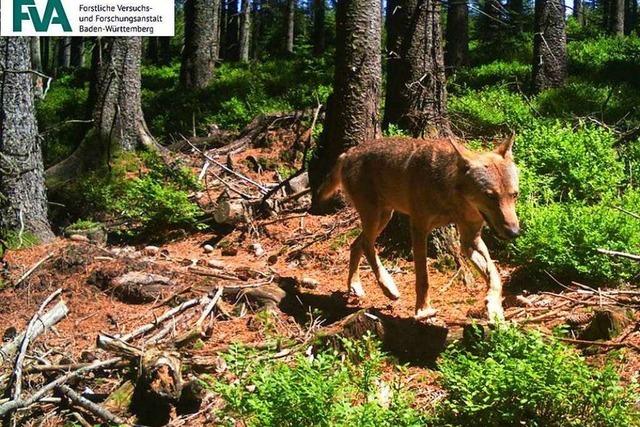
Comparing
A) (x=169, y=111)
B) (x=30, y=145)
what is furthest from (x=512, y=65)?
(x=30, y=145)

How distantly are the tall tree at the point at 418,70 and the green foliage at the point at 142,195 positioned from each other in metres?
3.03

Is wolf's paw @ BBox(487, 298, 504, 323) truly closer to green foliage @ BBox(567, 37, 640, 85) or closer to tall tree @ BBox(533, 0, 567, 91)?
tall tree @ BBox(533, 0, 567, 91)

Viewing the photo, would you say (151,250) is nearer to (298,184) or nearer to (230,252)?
(230,252)

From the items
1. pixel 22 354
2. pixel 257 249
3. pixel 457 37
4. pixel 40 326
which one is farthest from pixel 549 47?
pixel 22 354

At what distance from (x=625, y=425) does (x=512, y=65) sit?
53.0ft

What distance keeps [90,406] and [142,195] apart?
4.86 m

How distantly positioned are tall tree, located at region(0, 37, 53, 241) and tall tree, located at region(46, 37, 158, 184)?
11.3 feet

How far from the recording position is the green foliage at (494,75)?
672 inches

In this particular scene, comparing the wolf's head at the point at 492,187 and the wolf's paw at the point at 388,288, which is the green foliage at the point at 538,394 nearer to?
the wolf's head at the point at 492,187

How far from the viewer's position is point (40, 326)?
701cm

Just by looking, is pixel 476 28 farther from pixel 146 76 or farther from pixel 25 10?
pixel 25 10

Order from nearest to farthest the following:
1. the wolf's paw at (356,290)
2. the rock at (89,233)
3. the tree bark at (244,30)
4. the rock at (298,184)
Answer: the wolf's paw at (356,290), the rock at (89,233), the rock at (298,184), the tree bark at (244,30)

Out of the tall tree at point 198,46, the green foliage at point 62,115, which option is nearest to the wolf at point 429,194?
the green foliage at point 62,115

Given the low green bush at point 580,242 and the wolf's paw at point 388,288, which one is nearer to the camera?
the low green bush at point 580,242
